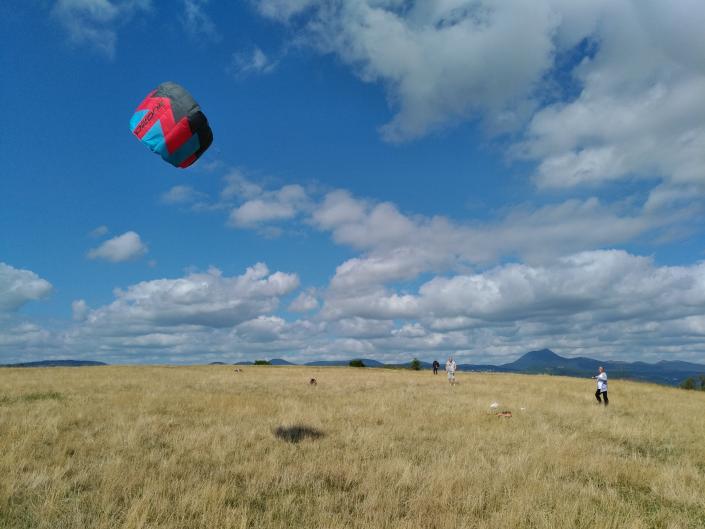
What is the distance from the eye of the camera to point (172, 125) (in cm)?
1012

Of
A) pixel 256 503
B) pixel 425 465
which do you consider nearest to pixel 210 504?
pixel 256 503

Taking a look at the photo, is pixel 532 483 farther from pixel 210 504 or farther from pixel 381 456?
pixel 210 504

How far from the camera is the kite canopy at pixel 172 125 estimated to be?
1015cm

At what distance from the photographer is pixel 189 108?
10.3 m

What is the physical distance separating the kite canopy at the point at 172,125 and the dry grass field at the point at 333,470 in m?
6.61

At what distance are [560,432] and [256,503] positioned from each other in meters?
11.5

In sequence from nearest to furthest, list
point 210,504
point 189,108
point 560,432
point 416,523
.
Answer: point 416,523, point 210,504, point 189,108, point 560,432

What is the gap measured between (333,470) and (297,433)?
4.16 m

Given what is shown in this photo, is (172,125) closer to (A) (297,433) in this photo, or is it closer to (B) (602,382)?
(A) (297,433)

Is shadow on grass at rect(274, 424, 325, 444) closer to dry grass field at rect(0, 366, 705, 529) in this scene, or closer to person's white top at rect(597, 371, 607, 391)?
dry grass field at rect(0, 366, 705, 529)

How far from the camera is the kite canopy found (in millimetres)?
10148

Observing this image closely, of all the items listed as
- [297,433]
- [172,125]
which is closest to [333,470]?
[297,433]

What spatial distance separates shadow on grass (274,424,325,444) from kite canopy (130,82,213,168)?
25.2 ft

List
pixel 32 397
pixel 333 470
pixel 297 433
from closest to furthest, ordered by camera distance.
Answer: pixel 333 470 < pixel 297 433 < pixel 32 397
